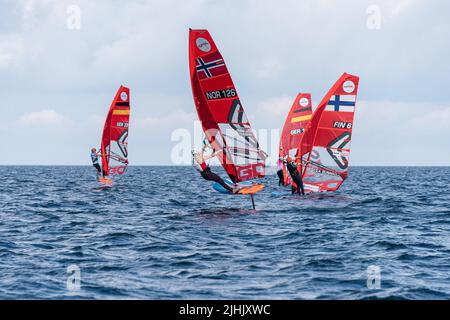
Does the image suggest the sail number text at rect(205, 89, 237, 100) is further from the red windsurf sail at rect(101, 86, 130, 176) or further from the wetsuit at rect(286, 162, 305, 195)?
the red windsurf sail at rect(101, 86, 130, 176)

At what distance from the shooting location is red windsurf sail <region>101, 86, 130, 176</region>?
39.3 metres

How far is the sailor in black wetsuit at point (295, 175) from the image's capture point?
26531 millimetres

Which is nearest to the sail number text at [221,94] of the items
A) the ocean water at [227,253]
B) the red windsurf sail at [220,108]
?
the red windsurf sail at [220,108]

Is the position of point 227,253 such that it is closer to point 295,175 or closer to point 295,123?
point 295,175

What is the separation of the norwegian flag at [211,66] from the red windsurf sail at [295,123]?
15206 millimetres

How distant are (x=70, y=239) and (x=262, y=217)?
700 cm

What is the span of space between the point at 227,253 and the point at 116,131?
1090 inches

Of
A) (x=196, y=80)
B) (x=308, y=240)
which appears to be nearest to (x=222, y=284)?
(x=308, y=240)

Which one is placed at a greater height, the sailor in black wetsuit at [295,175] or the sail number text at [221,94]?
the sail number text at [221,94]

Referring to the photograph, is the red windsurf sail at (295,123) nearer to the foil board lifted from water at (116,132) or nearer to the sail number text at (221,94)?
the foil board lifted from water at (116,132)

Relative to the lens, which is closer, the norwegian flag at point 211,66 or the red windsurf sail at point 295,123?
the norwegian flag at point 211,66

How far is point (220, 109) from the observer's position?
69.0ft

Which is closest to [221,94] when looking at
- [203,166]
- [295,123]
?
[203,166]

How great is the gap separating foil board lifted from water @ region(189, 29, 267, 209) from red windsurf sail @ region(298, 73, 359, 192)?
25.1 ft
